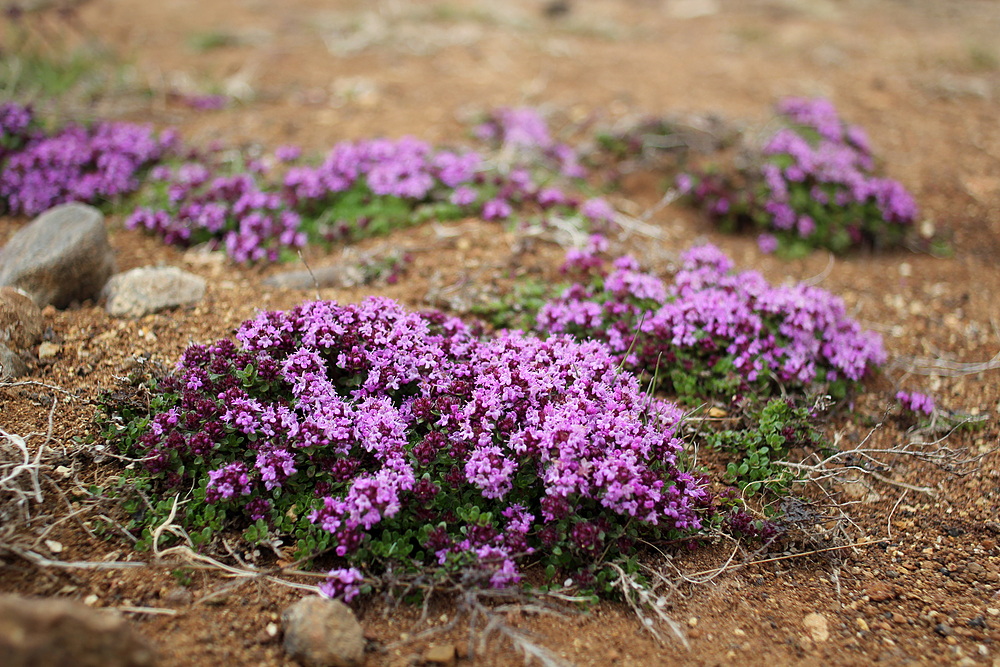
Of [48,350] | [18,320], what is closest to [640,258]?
[48,350]

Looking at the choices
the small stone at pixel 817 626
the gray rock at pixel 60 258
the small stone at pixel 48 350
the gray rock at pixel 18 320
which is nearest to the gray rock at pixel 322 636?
the small stone at pixel 817 626

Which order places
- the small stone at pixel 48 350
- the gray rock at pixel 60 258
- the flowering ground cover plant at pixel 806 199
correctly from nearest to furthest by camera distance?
the small stone at pixel 48 350
the gray rock at pixel 60 258
the flowering ground cover plant at pixel 806 199

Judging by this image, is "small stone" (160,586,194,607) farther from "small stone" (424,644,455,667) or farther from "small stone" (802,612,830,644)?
"small stone" (802,612,830,644)

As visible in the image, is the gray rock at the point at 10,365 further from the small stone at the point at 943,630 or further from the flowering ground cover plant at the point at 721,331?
the small stone at the point at 943,630

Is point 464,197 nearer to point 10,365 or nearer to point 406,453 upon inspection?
point 406,453

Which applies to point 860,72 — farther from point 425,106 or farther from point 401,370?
point 401,370
